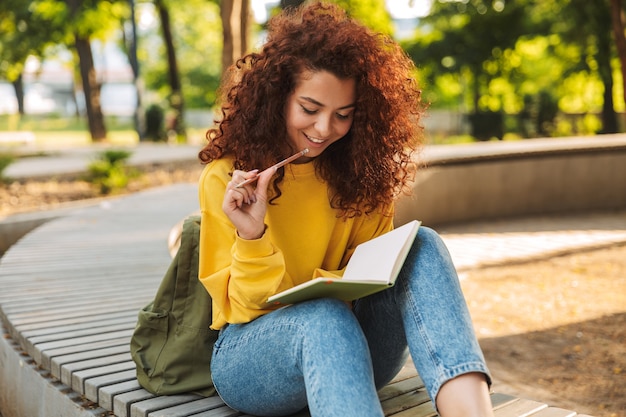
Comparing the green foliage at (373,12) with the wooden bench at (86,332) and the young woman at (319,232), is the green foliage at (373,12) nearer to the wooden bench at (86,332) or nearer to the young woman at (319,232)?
the wooden bench at (86,332)

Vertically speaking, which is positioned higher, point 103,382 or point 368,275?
point 368,275

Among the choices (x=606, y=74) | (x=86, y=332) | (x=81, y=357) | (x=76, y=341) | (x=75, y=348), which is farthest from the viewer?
(x=606, y=74)

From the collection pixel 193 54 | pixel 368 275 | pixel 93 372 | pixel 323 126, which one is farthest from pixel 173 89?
pixel 193 54

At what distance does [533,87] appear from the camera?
120 feet

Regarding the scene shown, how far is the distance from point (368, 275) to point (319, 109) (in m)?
0.54

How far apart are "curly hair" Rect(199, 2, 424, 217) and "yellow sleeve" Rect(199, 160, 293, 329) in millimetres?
134

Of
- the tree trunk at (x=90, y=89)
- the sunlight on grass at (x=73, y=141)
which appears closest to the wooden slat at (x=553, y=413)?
the sunlight on grass at (x=73, y=141)

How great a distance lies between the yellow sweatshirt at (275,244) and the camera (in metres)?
2.34

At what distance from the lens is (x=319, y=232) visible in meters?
2.59

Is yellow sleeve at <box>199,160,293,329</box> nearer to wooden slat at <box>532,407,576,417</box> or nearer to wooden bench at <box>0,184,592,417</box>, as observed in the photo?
wooden bench at <box>0,184,592,417</box>

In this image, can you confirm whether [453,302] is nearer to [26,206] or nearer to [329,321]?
[329,321]

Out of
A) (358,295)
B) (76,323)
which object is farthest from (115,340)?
(358,295)

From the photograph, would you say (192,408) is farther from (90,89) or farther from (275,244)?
(90,89)

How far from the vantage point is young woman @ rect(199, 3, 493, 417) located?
214 centimetres
